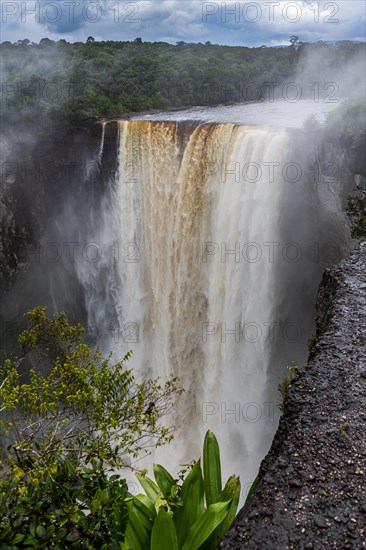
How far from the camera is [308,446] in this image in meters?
4.69

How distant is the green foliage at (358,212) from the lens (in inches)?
410

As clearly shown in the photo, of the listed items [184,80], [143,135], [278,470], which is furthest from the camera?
[184,80]

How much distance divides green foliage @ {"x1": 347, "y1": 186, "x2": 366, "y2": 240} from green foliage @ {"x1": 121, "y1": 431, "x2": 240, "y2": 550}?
6.95 meters

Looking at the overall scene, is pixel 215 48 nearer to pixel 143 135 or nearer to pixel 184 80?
pixel 184 80

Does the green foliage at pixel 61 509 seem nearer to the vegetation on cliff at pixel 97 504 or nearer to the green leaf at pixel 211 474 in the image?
the vegetation on cliff at pixel 97 504

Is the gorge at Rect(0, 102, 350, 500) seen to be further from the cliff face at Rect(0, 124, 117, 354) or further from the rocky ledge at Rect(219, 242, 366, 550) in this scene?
the rocky ledge at Rect(219, 242, 366, 550)

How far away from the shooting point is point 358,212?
1090cm

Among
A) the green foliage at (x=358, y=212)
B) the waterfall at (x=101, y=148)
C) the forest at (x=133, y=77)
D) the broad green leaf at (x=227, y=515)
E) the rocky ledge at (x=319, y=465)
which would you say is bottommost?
the broad green leaf at (x=227, y=515)

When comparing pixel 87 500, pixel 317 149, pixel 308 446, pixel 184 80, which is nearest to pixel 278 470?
pixel 308 446

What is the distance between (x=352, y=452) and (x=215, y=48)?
93.9ft

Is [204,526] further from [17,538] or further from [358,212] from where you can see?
[358,212]

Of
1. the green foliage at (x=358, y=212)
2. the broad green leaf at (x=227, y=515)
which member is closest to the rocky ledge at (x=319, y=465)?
the broad green leaf at (x=227, y=515)

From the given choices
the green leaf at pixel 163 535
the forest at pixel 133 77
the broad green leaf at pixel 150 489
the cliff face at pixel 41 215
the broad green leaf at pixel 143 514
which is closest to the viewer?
the green leaf at pixel 163 535

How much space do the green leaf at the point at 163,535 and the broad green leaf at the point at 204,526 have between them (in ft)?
0.73
